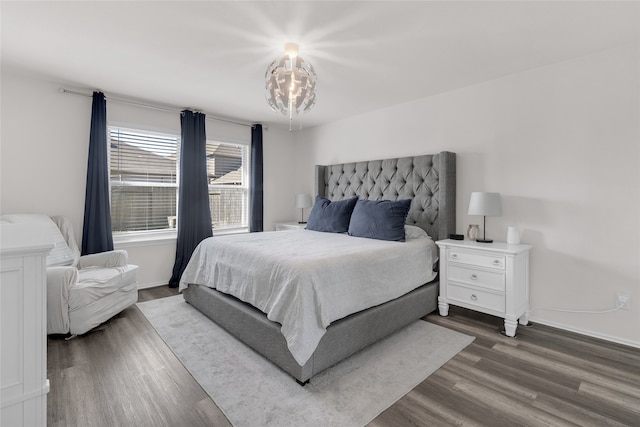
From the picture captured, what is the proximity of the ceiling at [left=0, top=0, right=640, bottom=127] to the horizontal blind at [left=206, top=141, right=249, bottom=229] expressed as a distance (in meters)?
1.39

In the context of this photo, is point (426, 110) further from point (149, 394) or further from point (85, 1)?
point (149, 394)

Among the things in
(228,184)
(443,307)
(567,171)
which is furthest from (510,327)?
(228,184)

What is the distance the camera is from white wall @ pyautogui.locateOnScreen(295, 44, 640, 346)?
→ 8.02 ft

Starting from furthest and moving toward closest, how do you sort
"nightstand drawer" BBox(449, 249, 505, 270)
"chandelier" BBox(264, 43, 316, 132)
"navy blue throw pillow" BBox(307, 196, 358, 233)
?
1. "navy blue throw pillow" BBox(307, 196, 358, 233)
2. "nightstand drawer" BBox(449, 249, 505, 270)
3. "chandelier" BBox(264, 43, 316, 132)

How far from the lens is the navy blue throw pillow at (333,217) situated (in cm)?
371

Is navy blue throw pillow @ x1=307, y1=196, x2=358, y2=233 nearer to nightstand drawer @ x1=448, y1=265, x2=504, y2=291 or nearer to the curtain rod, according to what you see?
nightstand drawer @ x1=448, y1=265, x2=504, y2=291

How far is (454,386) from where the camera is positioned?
76.2 inches

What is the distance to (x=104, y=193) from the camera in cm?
353

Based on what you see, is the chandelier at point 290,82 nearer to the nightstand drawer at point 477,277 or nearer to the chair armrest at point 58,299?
the nightstand drawer at point 477,277

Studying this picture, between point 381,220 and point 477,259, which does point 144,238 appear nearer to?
point 381,220

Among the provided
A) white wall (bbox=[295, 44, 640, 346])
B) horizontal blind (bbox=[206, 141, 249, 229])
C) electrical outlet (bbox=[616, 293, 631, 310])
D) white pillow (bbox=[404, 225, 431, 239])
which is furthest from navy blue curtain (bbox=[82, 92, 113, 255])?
electrical outlet (bbox=[616, 293, 631, 310])

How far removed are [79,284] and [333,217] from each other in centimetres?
257

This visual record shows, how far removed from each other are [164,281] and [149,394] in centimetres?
252

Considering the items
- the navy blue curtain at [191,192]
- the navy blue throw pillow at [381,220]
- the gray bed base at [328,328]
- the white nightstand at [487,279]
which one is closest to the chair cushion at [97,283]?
the gray bed base at [328,328]
